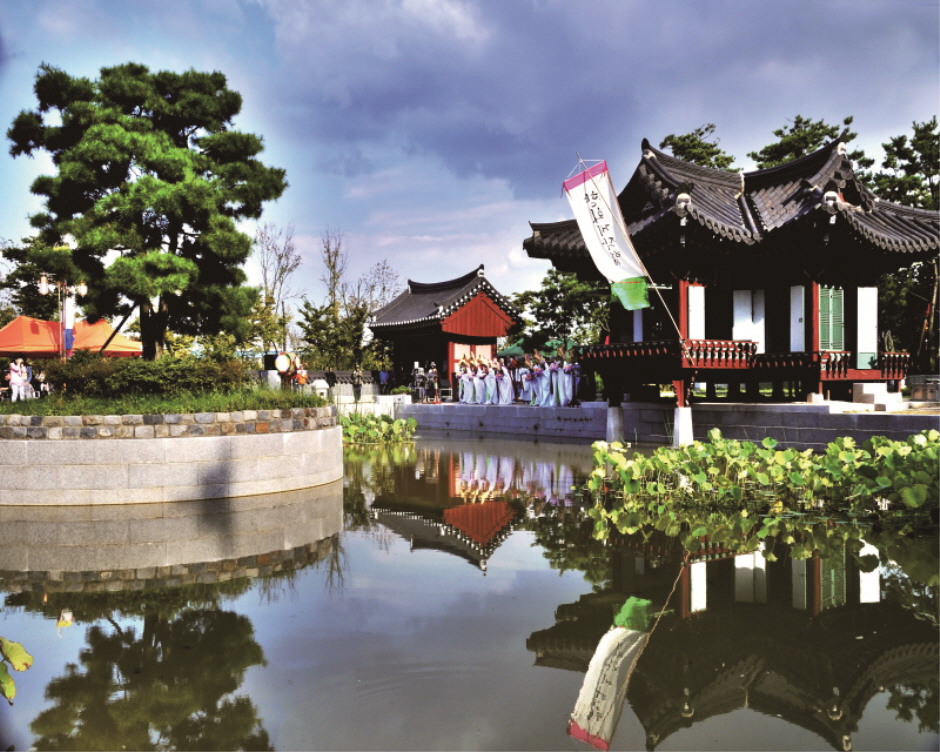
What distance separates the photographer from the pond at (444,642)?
4020mm

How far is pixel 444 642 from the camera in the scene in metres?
5.23

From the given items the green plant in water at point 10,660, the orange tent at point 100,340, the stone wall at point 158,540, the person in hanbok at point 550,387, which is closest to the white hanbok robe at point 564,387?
the person in hanbok at point 550,387

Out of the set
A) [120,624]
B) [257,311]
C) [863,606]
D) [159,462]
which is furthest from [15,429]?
[257,311]

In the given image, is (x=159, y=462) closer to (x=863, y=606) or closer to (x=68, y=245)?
(x=863, y=606)

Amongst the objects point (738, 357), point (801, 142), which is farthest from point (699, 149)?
point (738, 357)

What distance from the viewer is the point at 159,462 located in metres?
10.1

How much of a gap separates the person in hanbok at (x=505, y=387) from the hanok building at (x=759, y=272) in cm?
912

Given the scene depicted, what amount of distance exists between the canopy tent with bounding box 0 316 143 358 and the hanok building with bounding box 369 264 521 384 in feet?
42.0

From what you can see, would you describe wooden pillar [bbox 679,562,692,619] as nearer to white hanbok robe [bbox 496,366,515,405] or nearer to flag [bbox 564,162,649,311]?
flag [bbox 564,162,649,311]

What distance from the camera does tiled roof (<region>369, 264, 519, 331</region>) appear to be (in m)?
35.3

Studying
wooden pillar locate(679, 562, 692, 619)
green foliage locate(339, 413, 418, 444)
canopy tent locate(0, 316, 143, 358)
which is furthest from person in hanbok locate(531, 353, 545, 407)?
wooden pillar locate(679, 562, 692, 619)

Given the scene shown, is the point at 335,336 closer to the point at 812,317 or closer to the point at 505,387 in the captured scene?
the point at 505,387

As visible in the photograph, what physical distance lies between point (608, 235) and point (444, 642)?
10.4 m

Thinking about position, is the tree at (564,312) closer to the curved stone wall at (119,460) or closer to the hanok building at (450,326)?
the hanok building at (450,326)
